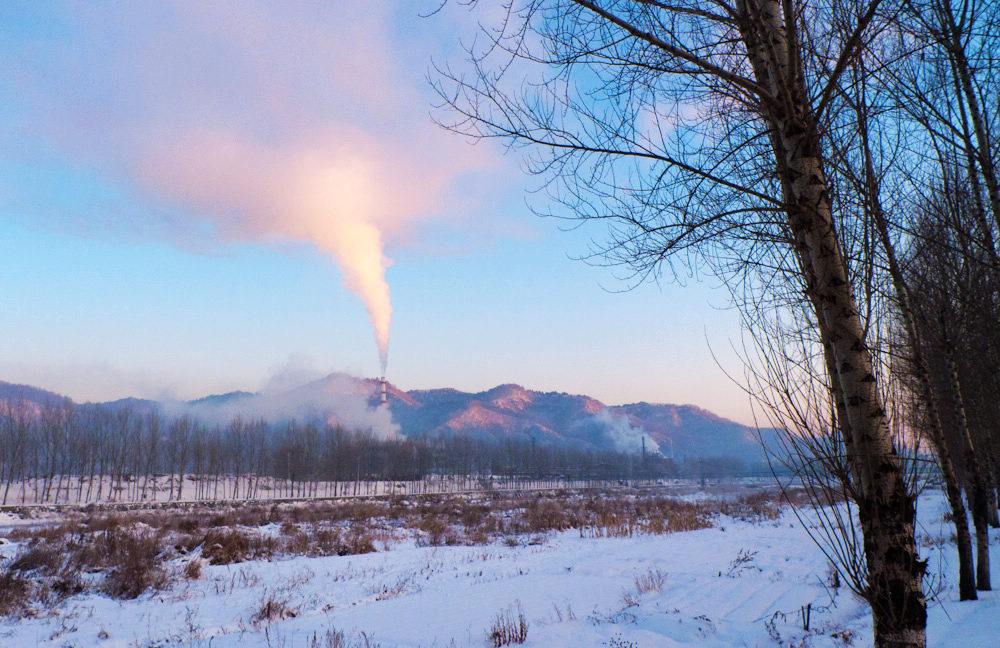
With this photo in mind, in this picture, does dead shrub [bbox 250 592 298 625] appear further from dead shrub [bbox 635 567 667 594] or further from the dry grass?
dead shrub [bbox 635 567 667 594]

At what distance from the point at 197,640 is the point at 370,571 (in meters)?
6.16

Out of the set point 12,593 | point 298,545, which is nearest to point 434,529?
point 298,545

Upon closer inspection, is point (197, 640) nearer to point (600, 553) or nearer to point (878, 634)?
point (878, 634)

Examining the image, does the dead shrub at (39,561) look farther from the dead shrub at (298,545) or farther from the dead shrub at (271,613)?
the dead shrub at (271,613)

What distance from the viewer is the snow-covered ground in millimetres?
6914

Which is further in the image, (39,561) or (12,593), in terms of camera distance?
(39,561)

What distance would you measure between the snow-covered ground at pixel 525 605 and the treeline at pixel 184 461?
174ft

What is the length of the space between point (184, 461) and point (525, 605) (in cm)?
6924

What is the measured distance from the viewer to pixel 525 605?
9242mm

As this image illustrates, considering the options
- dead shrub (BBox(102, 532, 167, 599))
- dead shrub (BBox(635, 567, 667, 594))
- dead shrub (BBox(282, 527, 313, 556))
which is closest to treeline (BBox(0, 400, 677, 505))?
dead shrub (BBox(282, 527, 313, 556))

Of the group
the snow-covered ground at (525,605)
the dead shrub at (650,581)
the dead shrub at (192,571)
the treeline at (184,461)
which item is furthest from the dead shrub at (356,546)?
the treeline at (184,461)

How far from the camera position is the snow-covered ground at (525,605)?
691cm

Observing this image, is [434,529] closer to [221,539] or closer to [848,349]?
[221,539]

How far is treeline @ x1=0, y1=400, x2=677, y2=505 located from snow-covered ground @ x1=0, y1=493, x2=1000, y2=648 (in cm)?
5318
